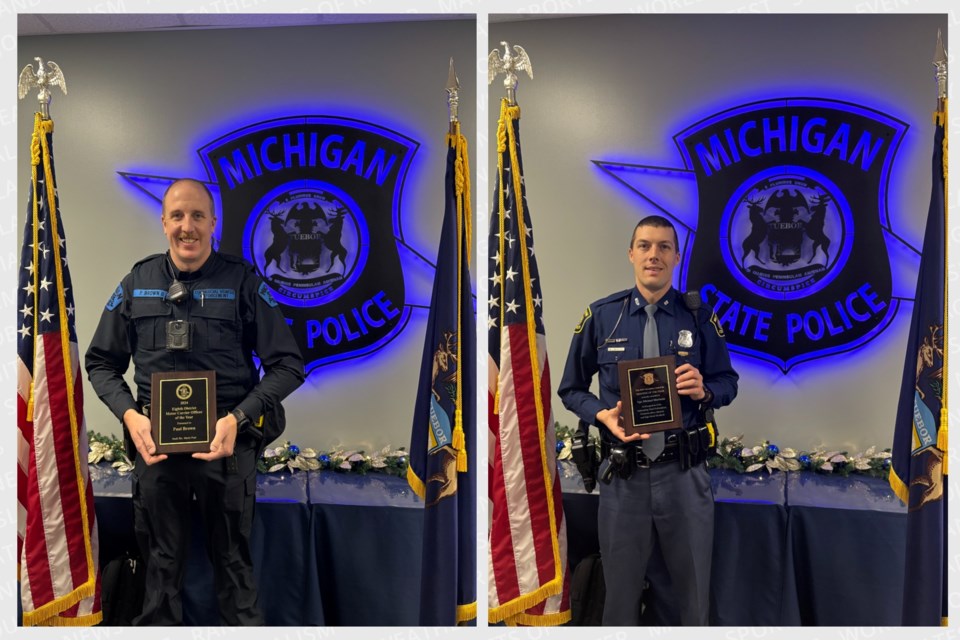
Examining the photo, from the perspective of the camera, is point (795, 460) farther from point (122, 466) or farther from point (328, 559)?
point (122, 466)

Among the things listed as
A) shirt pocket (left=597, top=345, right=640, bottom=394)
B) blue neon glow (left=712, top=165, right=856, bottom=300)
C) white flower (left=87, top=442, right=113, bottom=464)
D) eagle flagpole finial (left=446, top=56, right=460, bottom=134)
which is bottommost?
white flower (left=87, top=442, right=113, bottom=464)

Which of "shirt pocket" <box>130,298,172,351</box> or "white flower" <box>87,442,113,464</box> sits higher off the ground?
"shirt pocket" <box>130,298,172,351</box>

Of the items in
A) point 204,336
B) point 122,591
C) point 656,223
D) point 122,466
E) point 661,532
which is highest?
point 656,223

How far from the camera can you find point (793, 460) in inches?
121

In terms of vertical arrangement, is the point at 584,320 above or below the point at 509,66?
below

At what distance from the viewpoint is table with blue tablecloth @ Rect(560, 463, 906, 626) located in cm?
292

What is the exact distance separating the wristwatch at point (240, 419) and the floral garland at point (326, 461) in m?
0.44

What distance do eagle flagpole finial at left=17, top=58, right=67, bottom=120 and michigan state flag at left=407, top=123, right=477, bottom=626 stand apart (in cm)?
143

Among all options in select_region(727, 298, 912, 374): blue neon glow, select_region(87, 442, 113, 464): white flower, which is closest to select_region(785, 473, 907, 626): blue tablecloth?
select_region(727, 298, 912, 374): blue neon glow

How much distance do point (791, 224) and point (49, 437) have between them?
9.12ft

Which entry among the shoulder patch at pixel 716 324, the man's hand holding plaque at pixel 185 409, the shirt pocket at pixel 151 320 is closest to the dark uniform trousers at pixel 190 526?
the man's hand holding plaque at pixel 185 409

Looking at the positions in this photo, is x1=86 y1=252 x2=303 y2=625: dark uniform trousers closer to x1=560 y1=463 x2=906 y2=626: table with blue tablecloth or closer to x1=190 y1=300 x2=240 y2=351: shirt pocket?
x1=190 y1=300 x2=240 y2=351: shirt pocket

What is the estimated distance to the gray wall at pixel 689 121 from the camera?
304 centimetres

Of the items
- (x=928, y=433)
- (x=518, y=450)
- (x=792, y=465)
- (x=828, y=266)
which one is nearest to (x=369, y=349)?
(x=518, y=450)
